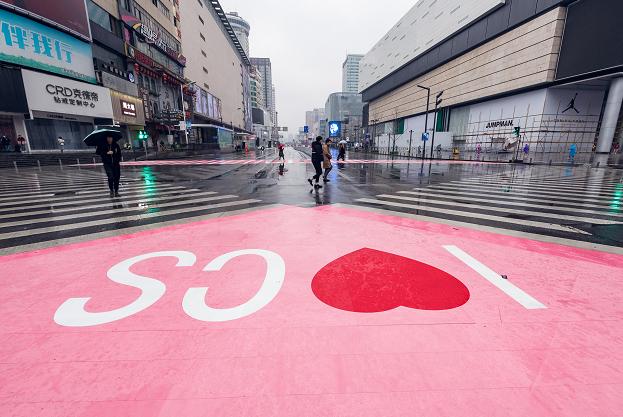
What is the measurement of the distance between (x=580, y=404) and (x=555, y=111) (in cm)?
4108

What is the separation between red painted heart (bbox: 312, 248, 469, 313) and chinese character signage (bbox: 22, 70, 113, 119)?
113 ft

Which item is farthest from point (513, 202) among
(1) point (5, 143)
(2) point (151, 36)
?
(2) point (151, 36)

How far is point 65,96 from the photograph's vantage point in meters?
27.8

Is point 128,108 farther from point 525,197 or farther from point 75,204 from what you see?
point 525,197

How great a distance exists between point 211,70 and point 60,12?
1951 inches

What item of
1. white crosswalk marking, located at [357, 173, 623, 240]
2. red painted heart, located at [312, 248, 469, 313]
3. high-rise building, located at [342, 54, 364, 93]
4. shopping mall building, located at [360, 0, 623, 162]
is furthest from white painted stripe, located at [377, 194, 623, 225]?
high-rise building, located at [342, 54, 364, 93]

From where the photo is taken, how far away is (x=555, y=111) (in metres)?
31.2

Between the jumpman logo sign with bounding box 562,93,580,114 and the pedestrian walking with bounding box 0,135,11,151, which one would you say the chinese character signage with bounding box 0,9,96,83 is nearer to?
the pedestrian walking with bounding box 0,135,11,151

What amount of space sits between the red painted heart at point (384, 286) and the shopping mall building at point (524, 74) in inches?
1377

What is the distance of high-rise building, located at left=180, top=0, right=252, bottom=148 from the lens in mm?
59969

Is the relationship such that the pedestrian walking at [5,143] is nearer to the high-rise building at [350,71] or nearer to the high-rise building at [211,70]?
the high-rise building at [211,70]

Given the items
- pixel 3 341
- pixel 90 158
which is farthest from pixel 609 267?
pixel 90 158

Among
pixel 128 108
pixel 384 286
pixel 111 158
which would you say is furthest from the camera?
pixel 128 108

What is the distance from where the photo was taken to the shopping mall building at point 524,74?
1045 inches
